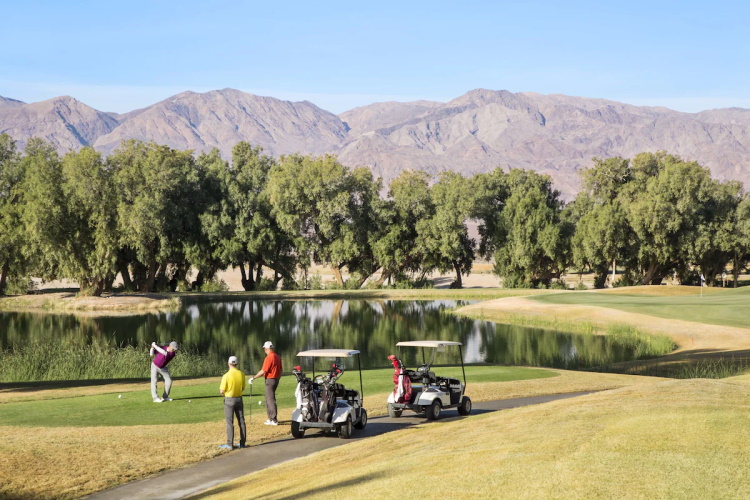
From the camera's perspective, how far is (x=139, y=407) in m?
22.5

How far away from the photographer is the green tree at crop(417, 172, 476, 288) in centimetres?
9475

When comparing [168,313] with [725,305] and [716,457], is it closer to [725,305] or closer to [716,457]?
[725,305]

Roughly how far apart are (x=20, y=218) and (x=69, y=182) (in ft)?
18.7

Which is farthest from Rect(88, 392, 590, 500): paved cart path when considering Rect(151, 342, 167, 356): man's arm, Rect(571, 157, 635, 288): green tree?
Rect(571, 157, 635, 288): green tree

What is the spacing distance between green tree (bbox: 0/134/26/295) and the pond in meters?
10.8

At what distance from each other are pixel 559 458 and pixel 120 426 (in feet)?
39.3

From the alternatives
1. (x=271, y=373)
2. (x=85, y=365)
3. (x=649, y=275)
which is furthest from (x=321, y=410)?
(x=649, y=275)

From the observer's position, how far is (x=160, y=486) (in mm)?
14953

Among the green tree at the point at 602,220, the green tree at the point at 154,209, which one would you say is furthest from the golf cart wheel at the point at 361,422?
the green tree at the point at 602,220

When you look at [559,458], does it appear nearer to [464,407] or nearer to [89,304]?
[464,407]

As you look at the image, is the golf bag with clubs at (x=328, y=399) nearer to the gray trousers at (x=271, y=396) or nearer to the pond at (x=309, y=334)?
the gray trousers at (x=271, y=396)

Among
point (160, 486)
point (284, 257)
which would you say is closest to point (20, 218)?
point (284, 257)

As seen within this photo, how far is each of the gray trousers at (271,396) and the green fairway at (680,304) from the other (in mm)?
37141

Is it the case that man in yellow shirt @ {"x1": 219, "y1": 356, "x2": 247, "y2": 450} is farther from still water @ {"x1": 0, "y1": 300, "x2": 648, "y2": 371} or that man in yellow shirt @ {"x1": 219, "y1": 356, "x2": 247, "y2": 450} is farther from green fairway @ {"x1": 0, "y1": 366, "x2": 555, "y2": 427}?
still water @ {"x1": 0, "y1": 300, "x2": 648, "y2": 371}
